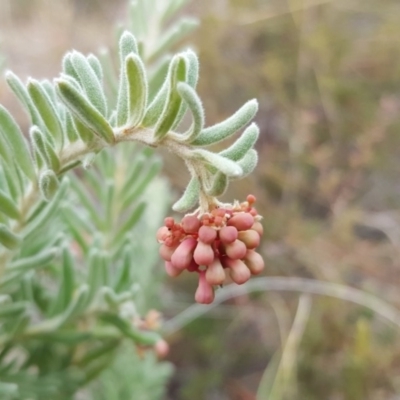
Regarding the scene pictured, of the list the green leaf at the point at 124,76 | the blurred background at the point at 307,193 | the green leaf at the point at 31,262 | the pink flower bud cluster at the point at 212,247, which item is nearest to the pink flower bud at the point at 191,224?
the pink flower bud cluster at the point at 212,247

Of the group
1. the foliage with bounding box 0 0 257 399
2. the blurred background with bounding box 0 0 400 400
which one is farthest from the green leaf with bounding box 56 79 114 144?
the blurred background with bounding box 0 0 400 400

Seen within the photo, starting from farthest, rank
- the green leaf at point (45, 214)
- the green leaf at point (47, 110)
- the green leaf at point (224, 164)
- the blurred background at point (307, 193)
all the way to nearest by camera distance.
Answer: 1. the blurred background at point (307, 193)
2. the green leaf at point (45, 214)
3. the green leaf at point (47, 110)
4. the green leaf at point (224, 164)

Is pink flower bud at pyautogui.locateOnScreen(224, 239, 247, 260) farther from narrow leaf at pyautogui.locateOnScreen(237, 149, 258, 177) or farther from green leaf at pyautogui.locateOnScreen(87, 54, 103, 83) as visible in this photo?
green leaf at pyautogui.locateOnScreen(87, 54, 103, 83)

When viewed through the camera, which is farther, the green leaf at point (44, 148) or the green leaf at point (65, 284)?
the green leaf at point (65, 284)

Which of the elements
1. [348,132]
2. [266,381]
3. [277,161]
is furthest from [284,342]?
[348,132]

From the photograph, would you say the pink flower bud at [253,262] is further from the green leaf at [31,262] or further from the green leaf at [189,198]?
the green leaf at [31,262]

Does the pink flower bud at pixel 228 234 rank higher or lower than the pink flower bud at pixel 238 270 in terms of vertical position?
higher
